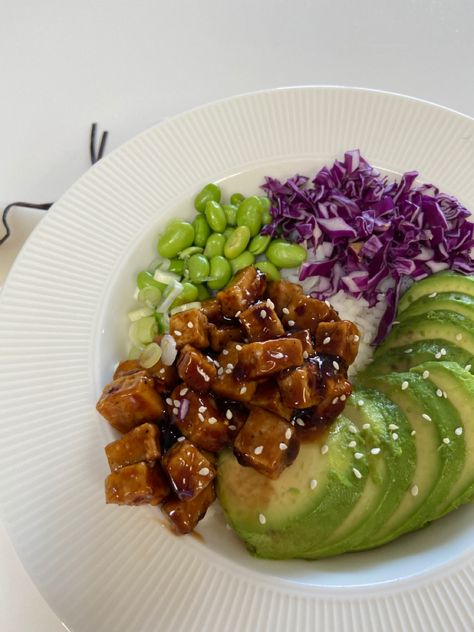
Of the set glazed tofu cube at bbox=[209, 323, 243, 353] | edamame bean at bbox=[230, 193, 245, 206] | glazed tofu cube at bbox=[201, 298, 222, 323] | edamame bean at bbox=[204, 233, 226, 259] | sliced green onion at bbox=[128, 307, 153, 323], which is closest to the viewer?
glazed tofu cube at bbox=[209, 323, 243, 353]

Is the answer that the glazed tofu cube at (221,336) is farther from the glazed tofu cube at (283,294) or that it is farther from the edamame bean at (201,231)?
the edamame bean at (201,231)

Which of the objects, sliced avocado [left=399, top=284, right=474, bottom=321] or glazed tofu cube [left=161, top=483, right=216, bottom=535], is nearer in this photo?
glazed tofu cube [left=161, top=483, right=216, bottom=535]

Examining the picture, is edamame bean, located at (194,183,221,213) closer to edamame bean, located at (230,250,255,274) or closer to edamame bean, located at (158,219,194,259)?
edamame bean, located at (158,219,194,259)

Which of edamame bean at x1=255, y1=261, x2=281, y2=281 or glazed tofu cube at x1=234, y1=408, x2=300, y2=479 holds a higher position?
edamame bean at x1=255, y1=261, x2=281, y2=281

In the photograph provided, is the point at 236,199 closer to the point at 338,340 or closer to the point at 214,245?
the point at 214,245

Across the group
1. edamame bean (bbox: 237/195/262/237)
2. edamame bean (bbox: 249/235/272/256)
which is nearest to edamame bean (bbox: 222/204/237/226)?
edamame bean (bbox: 237/195/262/237)

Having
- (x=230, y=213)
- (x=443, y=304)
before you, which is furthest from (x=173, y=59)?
(x=443, y=304)

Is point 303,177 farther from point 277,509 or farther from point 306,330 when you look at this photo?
point 277,509

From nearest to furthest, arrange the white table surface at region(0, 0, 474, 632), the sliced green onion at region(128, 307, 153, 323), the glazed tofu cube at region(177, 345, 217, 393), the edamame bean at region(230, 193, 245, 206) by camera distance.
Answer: the glazed tofu cube at region(177, 345, 217, 393) < the sliced green onion at region(128, 307, 153, 323) < the edamame bean at region(230, 193, 245, 206) < the white table surface at region(0, 0, 474, 632)

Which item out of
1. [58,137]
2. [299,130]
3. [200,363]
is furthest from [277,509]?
[58,137]
